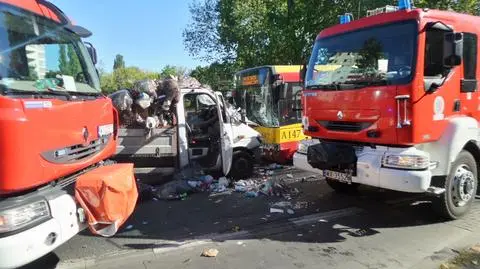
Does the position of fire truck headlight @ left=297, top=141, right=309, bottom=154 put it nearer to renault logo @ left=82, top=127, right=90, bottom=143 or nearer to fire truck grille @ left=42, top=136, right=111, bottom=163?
fire truck grille @ left=42, top=136, right=111, bottom=163

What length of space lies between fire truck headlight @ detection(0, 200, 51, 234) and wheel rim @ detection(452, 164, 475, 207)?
4.99 m

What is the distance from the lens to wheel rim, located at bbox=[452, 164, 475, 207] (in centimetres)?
589

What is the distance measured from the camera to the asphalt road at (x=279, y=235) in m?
4.86

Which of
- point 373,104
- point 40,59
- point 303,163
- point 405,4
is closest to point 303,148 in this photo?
point 303,163

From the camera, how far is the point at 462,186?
5.93 metres

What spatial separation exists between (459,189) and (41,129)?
5.17 m

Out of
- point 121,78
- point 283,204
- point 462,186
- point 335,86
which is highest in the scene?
point 121,78

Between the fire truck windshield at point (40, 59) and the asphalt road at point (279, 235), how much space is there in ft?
6.26

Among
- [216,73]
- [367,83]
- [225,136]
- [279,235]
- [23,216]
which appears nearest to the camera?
[23,216]

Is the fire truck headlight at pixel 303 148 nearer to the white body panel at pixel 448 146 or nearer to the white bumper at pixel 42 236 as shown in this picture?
the white body panel at pixel 448 146

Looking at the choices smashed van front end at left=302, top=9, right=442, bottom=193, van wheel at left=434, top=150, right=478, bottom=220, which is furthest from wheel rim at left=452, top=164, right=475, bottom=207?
smashed van front end at left=302, top=9, right=442, bottom=193

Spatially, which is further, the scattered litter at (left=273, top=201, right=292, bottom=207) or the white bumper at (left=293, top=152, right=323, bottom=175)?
the scattered litter at (left=273, top=201, right=292, bottom=207)

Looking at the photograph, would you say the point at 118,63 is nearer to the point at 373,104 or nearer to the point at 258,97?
the point at 258,97

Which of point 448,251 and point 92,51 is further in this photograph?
point 92,51
